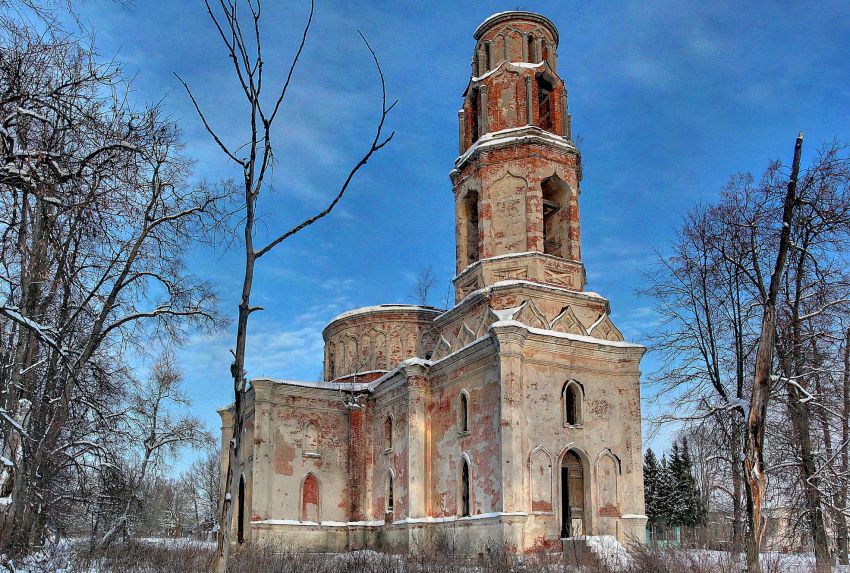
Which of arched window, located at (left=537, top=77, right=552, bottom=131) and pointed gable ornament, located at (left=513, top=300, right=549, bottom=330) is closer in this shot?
pointed gable ornament, located at (left=513, top=300, right=549, bottom=330)

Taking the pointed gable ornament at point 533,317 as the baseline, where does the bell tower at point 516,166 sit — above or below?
above

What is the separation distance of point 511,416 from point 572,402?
111 inches

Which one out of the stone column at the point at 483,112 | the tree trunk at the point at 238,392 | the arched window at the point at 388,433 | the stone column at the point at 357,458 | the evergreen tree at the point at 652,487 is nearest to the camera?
the tree trunk at the point at 238,392

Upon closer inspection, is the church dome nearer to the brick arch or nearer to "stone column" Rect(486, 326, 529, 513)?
the brick arch

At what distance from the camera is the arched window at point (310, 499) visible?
27.6m

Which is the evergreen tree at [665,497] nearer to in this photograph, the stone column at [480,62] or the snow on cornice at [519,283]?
the snow on cornice at [519,283]

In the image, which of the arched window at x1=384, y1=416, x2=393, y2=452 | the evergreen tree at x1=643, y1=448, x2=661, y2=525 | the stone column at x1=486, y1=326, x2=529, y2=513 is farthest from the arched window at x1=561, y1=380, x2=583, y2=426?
the evergreen tree at x1=643, y1=448, x2=661, y2=525

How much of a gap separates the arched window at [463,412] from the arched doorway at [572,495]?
314cm

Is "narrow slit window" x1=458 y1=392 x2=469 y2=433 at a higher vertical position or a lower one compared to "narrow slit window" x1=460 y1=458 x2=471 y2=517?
higher

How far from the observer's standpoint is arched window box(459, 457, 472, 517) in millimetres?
22422

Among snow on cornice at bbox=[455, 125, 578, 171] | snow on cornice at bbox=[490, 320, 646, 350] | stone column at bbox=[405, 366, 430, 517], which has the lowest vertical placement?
stone column at bbox=[405, 366, 430, 517]

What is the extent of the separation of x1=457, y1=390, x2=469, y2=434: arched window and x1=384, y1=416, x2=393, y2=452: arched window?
457cm

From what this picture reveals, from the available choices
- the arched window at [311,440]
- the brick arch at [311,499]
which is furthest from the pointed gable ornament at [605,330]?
the brick arch at [311,499]

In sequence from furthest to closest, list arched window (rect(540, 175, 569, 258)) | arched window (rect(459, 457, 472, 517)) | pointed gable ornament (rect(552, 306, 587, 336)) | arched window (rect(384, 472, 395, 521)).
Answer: arched window (rect(384, 472, 395, 521)) → arched window (rect(540, 175, 569, 258)) → pointed gable ornament (rect(552, 306, 587, 336)) → arched window (rect(459, 457, 472, 517))
